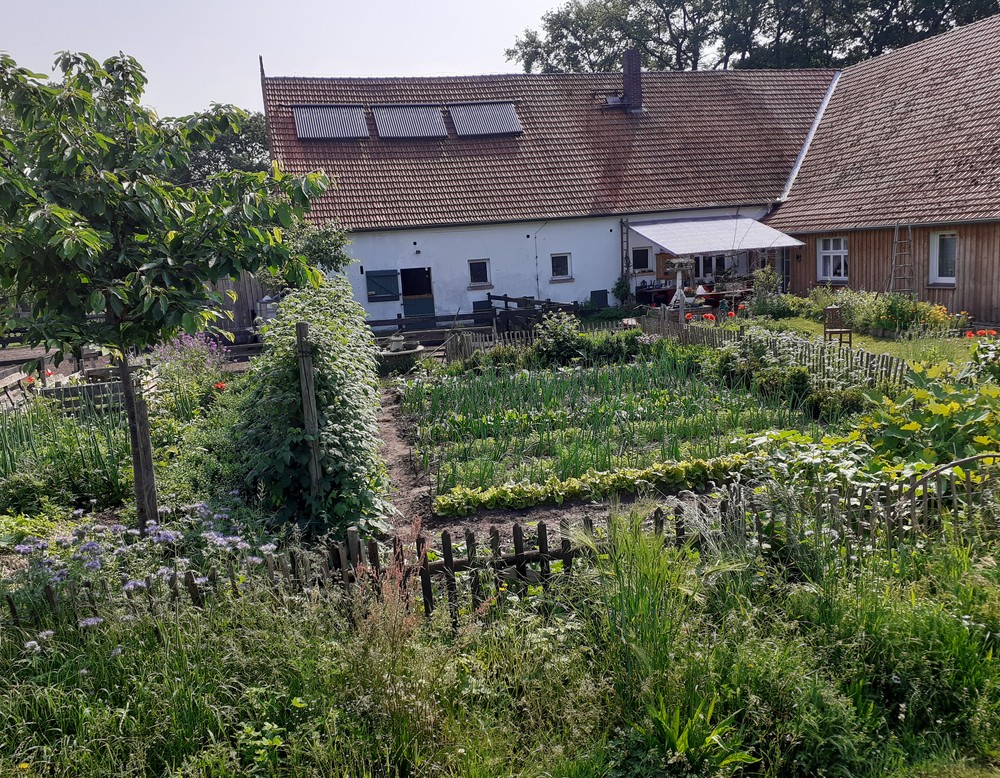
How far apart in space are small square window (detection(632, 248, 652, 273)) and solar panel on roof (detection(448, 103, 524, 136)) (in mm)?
5560

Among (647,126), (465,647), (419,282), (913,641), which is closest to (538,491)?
(465,647)

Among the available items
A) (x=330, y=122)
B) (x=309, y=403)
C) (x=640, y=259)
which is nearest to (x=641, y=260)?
(x=640, y=259)

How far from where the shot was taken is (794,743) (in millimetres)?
3898

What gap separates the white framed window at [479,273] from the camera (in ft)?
79.7

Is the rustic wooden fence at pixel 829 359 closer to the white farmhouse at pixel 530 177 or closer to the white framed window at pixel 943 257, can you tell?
the white framed window at pixel 943 257

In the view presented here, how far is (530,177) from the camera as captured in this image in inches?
984

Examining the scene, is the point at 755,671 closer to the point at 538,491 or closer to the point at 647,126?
the point at 538,491

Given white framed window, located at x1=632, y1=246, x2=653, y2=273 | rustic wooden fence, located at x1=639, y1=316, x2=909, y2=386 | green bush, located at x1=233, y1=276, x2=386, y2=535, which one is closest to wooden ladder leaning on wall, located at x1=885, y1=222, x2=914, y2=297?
white framed window, located at x1=632, y1=246, x2=653, y2=273

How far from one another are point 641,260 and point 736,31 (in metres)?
21.3

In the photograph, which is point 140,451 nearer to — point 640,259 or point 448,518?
point 448,518

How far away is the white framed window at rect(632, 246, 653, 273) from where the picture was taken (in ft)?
83.7

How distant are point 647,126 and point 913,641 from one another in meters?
25.2

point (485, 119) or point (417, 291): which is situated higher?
point (485, 119)

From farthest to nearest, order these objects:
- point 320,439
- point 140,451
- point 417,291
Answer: point 417,291 < point 320,439 < point 140,451
